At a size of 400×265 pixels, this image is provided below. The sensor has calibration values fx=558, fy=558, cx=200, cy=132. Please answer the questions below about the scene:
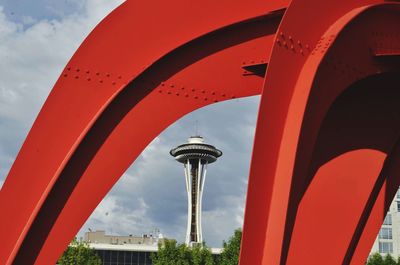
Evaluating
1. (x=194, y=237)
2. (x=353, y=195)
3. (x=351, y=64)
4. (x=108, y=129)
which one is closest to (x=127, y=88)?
(x=108, y=129)

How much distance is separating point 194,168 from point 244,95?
257ft

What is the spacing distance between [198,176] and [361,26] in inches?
3071

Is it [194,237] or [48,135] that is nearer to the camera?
[48,135]

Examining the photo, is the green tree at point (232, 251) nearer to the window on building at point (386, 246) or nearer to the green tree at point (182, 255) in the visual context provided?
the green tree at point (182, 255)

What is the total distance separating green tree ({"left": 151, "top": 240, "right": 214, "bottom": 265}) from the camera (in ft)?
144

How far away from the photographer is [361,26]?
27.0 ft

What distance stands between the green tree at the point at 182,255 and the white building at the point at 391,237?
29.2 meters

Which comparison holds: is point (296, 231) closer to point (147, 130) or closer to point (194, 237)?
point (147, 130)

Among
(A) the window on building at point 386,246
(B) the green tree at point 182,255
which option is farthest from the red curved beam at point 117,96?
(A) the window on building at point 386,246

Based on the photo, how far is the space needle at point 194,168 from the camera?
8225cm

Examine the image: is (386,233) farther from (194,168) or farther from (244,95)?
(244,95)

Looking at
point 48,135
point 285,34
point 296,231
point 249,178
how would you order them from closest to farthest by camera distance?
point 249,178 → point 285,34 → point 48,135 → point 296,231

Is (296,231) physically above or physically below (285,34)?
below

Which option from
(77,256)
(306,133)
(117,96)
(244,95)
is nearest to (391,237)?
(77,256)
